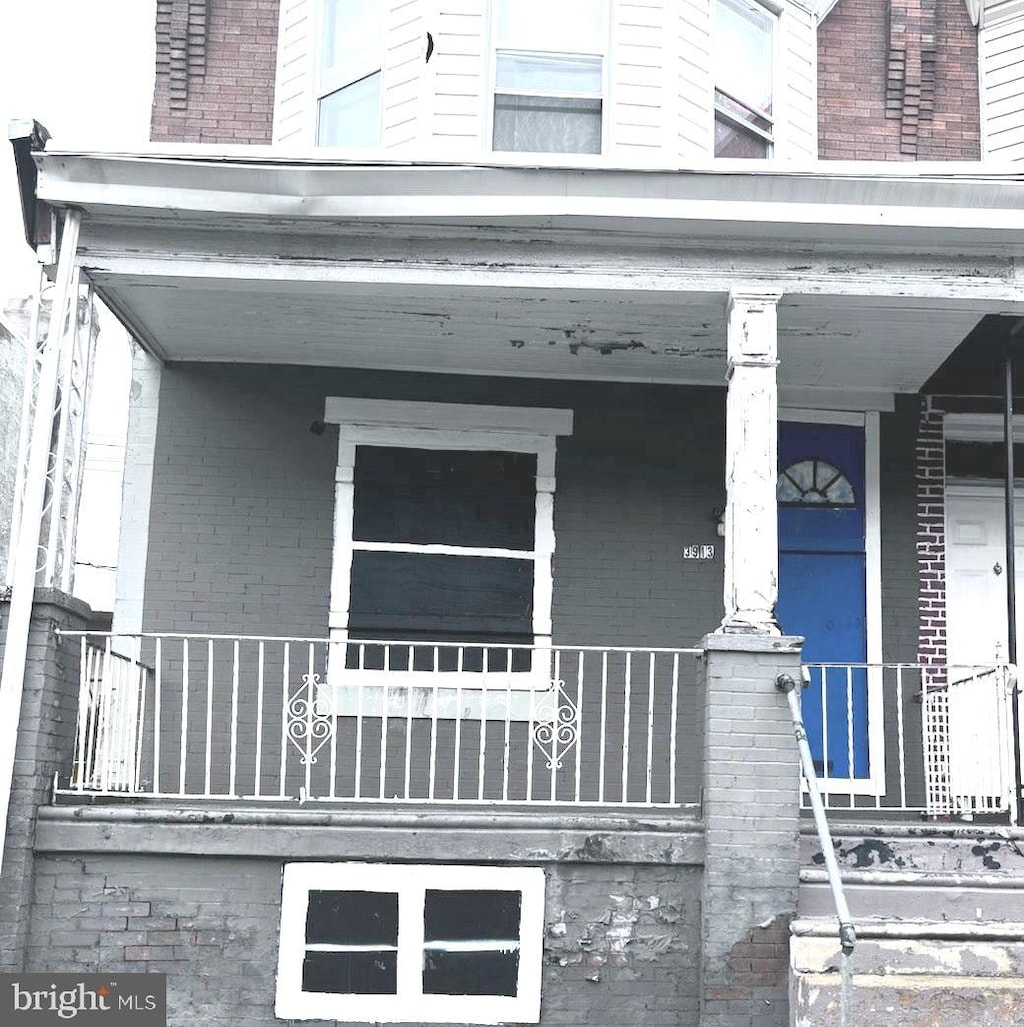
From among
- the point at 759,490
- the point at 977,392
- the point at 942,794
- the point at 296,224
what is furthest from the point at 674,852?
the point at 977,392

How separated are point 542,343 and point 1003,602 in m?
3.56

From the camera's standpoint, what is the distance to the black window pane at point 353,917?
641 cm

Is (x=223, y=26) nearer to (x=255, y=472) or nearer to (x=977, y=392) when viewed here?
(x=255, y=472)

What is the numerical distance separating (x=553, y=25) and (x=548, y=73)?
333 millimetres

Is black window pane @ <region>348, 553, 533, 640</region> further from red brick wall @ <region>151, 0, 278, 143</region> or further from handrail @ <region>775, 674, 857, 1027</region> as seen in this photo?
red brick wall @ <region>151, 0, 278, 143</region>

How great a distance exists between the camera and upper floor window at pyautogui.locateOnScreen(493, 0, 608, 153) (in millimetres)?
8516

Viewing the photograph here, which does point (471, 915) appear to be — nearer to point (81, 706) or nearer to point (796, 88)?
point (81, 706)

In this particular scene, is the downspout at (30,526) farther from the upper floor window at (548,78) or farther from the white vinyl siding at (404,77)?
the upper floor window at (548,78)

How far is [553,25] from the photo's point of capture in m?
8.68

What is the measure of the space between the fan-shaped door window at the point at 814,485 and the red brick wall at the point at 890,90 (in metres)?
2.36

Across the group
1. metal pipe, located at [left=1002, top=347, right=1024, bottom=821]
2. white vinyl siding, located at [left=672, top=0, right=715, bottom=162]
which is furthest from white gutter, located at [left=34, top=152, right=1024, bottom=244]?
white vinyl siding, located at [left=672, top=0, right=715, bottom=162]

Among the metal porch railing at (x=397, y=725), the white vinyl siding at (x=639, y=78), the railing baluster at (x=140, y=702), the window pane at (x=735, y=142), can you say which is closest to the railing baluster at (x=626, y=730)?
the metal porch railing at (x=397, y=725)

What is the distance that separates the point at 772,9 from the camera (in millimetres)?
9469

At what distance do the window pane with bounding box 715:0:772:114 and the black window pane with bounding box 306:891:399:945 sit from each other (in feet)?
18.5
